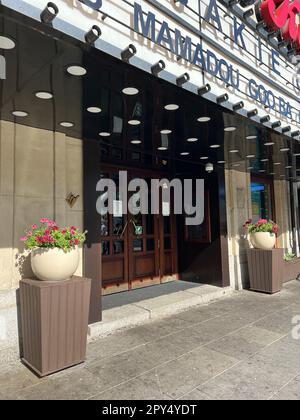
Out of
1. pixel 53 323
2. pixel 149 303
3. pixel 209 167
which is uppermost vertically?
pixel 209 167

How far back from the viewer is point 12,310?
147 inches

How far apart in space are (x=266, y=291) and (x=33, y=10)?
20.8 feet

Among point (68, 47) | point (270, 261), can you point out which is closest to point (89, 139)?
point (68, 47)

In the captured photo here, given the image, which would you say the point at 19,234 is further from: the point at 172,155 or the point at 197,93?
the point at 172,155

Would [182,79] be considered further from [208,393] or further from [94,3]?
[208,393]

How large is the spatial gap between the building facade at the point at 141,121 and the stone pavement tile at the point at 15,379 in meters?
0.38

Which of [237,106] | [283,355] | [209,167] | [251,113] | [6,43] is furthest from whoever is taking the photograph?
[209,167]

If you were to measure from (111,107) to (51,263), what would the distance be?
6.35 ft

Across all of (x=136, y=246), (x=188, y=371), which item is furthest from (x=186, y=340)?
(x=136, y=246)

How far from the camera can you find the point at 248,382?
3045 mm

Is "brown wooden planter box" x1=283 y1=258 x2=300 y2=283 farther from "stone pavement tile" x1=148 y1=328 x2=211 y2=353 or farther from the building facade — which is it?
"stone pavement tile" x1=148 y1=328 x2=211 y2=353

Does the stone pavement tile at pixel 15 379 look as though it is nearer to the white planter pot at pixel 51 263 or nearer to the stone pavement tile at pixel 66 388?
the stone pavement tile at pixel 66 388

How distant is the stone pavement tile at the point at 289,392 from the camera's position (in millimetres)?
2779

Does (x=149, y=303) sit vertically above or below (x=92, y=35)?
below
